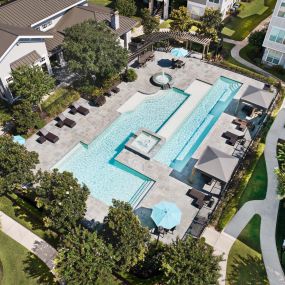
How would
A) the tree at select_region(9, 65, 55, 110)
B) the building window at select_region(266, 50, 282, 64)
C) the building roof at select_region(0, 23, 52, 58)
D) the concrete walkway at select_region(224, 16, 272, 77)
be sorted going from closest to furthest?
the tree at select_region(9, 65, 55, 110) < the building roof at select_region(0, 23, 52, 58) < the building window at select_region(266, 50, 282, 64) < the concrete walkway at select_region(224, 16, 272, 77)

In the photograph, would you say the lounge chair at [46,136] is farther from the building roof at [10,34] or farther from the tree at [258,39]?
the tree at [258,39]

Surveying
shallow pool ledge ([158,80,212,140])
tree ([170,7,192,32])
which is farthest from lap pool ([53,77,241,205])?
tree ([170,7,192,32])

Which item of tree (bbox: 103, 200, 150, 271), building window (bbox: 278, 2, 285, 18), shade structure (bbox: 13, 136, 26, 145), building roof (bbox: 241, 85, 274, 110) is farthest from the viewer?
building window (bbox: 278, 2, 285, 18)

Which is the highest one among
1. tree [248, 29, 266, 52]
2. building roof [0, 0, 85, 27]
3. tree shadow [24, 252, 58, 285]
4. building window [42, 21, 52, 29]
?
building roof [0, 0, 85, 27]

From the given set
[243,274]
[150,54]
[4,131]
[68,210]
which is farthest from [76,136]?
[243,274]

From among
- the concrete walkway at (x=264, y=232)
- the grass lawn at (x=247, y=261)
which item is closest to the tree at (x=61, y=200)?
the concrete walkway at (x=264, y=232)

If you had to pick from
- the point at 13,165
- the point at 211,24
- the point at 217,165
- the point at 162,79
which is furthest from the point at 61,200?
the point at 211,24

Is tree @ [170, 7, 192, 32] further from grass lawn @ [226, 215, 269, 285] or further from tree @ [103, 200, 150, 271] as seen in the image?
tree @ [103, 200, 150, 271]
